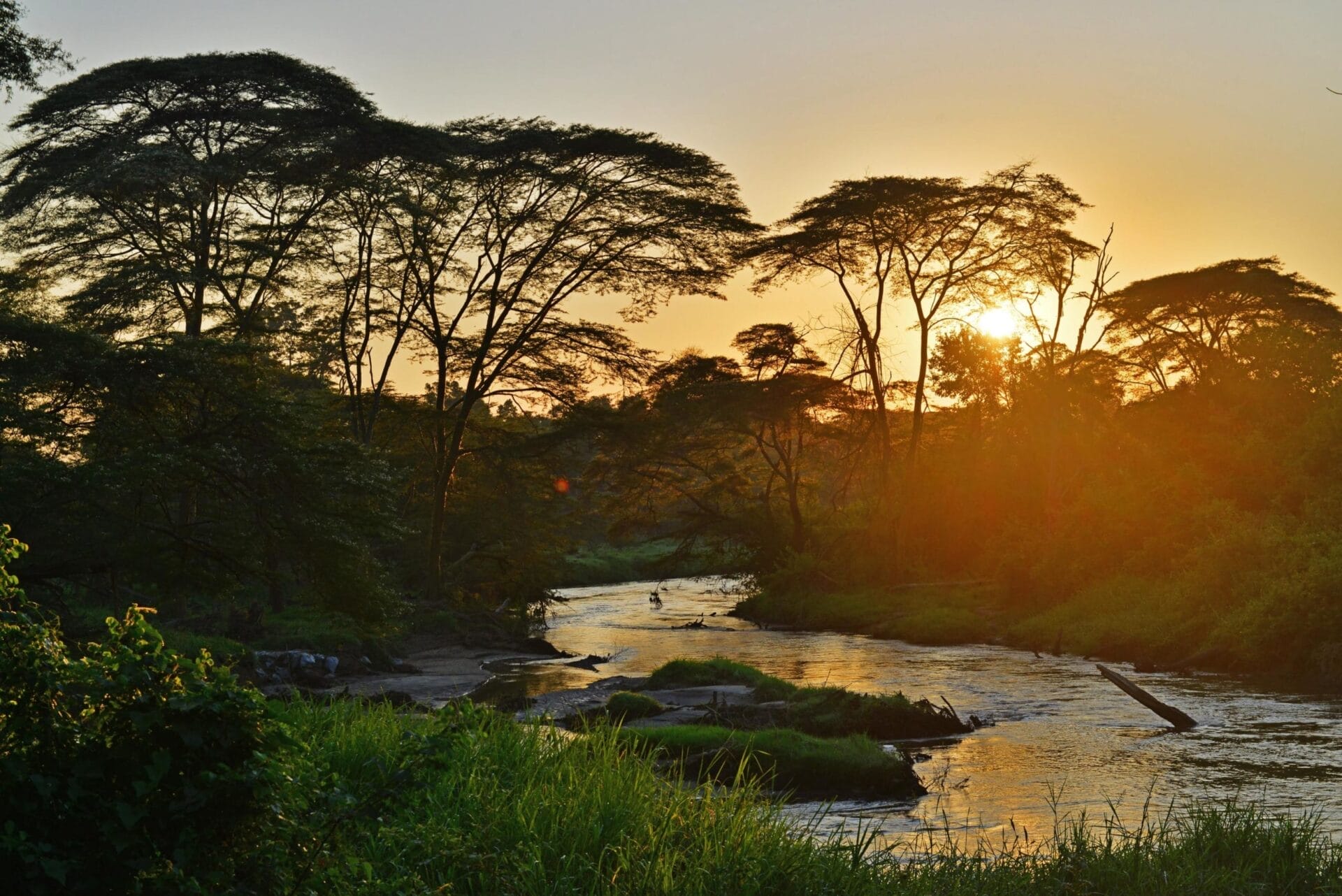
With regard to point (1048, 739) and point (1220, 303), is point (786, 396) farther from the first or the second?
point (1048, 739)

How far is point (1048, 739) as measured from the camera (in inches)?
576

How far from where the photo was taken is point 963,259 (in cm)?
3597

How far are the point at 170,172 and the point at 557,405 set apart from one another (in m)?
11.5

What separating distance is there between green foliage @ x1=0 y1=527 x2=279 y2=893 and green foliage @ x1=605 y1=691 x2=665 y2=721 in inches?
433

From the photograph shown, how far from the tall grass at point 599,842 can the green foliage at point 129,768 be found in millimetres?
509

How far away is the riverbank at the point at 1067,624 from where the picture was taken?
20.2m

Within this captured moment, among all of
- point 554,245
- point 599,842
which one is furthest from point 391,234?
point 599,842

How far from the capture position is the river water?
1077 cm

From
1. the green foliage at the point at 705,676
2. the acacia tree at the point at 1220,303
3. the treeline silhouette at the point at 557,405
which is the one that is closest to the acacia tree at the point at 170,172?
the treeline silhouette at the point at 557,405

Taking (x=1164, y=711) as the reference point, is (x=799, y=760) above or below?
below

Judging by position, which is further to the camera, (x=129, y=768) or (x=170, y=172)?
(x=170, y=172)

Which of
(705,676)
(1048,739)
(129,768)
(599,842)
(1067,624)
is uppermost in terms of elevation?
(129,768)

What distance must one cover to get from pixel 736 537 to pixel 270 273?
1946 cm

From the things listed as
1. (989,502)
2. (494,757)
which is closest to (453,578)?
(989,502)
